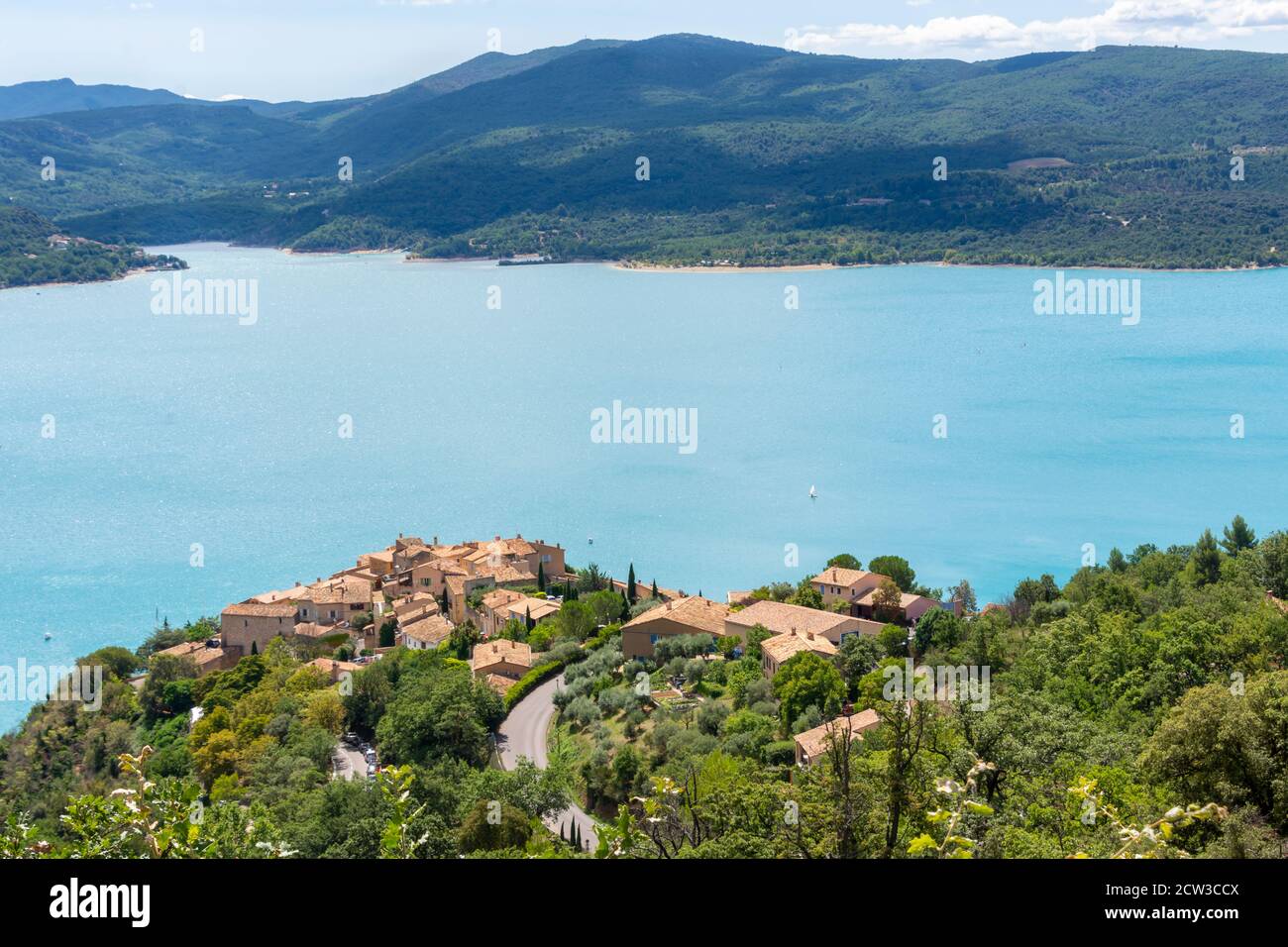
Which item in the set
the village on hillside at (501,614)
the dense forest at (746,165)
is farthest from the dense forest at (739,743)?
the dense forest at (746,165)

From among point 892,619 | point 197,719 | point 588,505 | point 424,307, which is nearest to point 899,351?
point 588,505

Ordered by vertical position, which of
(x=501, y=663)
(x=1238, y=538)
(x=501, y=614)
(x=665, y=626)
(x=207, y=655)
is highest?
(x=1238, y=538)

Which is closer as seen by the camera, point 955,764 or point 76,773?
point 955,764

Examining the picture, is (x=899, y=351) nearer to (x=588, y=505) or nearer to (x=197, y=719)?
(x=588, y=505)

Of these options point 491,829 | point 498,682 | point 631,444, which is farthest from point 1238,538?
point 631,444

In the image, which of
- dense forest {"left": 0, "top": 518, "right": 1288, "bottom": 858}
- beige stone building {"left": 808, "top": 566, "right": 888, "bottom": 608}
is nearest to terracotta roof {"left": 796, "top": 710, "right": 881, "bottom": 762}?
dense forest {"left": 0, "top": 518, "right": 1288, "bottom": 858}

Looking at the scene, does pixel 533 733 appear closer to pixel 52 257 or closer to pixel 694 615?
pixel 694 615

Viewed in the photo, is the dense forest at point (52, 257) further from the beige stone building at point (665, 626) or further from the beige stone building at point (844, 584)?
the beige stone building at point (665, 626)
